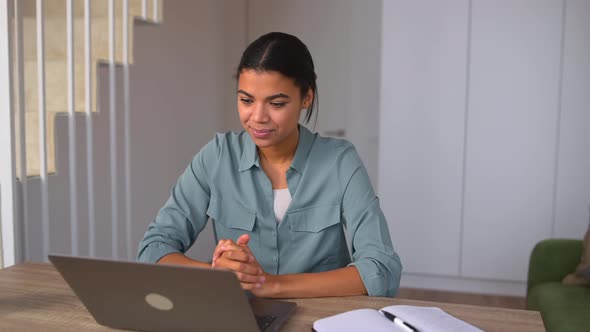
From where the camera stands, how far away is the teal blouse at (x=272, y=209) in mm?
1472

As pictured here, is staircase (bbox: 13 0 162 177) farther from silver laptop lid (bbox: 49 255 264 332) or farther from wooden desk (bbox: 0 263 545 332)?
silver laptop lid (bbox: 49 255 264 332)

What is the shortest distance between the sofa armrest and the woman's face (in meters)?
1.55

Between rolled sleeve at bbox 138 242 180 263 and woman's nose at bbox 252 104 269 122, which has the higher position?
woman's nose at bbox 252 104 269 122

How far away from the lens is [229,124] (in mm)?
4320

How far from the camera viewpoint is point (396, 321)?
1.01 metres

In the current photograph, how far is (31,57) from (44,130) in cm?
78

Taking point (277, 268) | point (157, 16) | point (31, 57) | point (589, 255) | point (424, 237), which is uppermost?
point (157, 16)

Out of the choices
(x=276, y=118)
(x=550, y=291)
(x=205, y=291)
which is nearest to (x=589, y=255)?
(x=550, y=291)

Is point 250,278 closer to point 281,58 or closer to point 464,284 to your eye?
point 281,58

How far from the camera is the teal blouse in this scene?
147cm

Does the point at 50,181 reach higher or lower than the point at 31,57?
lower

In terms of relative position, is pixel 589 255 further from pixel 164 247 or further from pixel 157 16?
pixel 157 16

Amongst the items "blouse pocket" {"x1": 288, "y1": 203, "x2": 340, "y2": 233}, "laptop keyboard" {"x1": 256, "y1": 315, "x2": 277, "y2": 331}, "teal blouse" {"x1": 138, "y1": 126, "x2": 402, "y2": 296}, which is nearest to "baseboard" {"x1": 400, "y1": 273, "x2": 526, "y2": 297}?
"teal blouse" {"x1": 138, "y1": 126, "x2": 402, "y2": 296}

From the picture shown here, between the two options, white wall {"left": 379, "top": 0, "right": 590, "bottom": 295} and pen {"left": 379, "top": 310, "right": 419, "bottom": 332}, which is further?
white wall {"left": 379, "top": 0, "right": 590, "bottom": 295}
